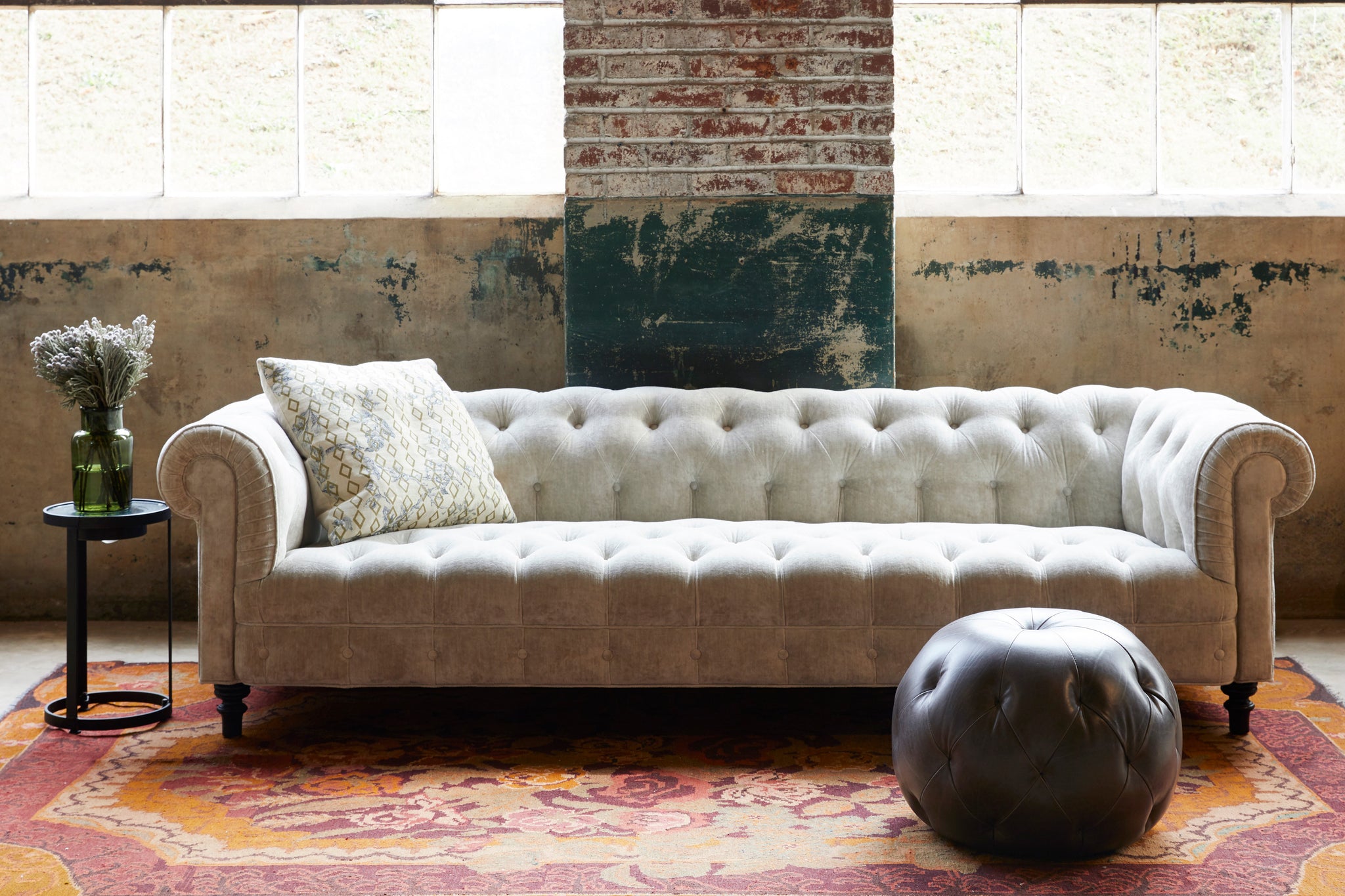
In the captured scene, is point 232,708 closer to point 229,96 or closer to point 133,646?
point 133,646

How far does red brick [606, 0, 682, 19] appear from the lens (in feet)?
12.0

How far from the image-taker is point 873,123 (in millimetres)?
3691

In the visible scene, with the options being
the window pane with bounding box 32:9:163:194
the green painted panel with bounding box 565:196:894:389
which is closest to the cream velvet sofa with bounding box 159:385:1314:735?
the green painted panel with bounding box 565:196:894:389

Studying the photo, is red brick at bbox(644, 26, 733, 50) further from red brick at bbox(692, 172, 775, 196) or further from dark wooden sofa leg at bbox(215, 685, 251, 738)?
dark wooden sofa leg at bbox(215, 685, 251, 738)

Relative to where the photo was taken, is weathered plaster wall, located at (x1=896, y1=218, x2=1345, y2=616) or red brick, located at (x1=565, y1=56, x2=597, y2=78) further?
weathered plaster wall, located at (x1=896, y1=218, x2=1345, y2=616)

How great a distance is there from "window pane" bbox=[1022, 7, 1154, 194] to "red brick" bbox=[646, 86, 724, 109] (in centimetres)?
121

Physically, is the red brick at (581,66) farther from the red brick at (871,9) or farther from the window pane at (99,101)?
the window pane at (99,101)

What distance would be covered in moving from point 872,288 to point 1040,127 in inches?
39.0

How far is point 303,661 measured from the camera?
269 centimetres

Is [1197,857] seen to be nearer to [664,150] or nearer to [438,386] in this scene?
[438,386]

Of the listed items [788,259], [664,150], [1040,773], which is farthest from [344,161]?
[1040,773]

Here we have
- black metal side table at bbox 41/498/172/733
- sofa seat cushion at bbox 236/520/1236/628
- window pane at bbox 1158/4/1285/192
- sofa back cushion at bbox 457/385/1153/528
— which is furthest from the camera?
window pane at bbox 1158/4/1285/192

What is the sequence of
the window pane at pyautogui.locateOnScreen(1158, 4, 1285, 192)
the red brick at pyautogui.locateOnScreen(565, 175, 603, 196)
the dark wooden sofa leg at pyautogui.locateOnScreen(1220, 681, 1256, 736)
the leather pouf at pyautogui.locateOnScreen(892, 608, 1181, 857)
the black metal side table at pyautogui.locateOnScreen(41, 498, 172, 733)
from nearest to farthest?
the leather pouf at pyautogui.locateOnScreen(892, 608, 1181, 857)
the dark wooden sofa leg at pyautogui.locateOnScreen(1220, 681, 1256, 736)
the black metal side table at pyautogui.locateOnScreen(41, 498, 172, 733)
the red brick at pyautogui.locateOnScreen(565, 175, 603, 196)
the window pane at pyautogui.locateOnScreen(1158, 4, 1285, 192)

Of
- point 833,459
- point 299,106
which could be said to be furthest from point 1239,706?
point 299,106
